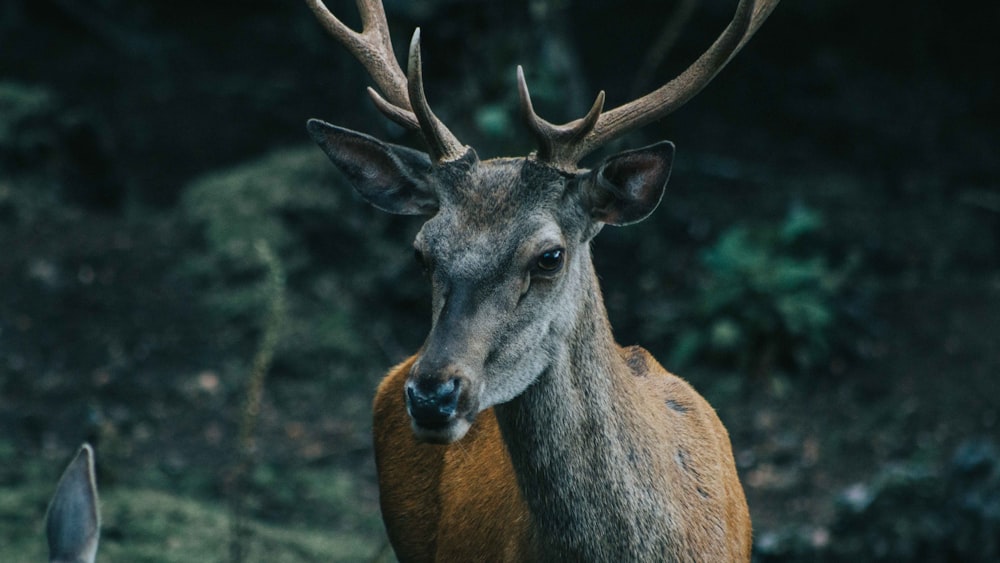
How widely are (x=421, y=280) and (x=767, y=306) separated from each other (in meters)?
2.49

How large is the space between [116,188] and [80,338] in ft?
6.49

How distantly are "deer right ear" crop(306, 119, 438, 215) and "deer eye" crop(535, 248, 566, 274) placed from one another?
22.3 inches

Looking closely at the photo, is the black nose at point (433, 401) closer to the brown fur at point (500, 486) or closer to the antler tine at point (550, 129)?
the brown fur at point (500, 486)

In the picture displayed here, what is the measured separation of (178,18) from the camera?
38.4 feet

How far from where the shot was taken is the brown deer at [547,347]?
3.53m

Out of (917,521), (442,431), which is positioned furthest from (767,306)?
(442,431)

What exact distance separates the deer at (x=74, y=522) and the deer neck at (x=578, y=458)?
1339mm

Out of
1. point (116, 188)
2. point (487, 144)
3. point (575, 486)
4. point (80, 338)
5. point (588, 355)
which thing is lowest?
point (575, 486)

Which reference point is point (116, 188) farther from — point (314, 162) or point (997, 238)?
point (997, 238)

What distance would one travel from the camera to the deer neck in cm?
368

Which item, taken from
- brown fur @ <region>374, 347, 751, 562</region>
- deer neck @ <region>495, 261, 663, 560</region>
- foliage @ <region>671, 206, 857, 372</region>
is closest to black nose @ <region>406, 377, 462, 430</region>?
deer neck @ <region>495, 261, 663, 560</region>

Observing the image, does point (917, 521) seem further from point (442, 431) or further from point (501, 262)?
point (442, 431)

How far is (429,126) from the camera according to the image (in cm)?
385

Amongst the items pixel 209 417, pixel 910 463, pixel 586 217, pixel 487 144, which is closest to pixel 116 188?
pixel 209 417
